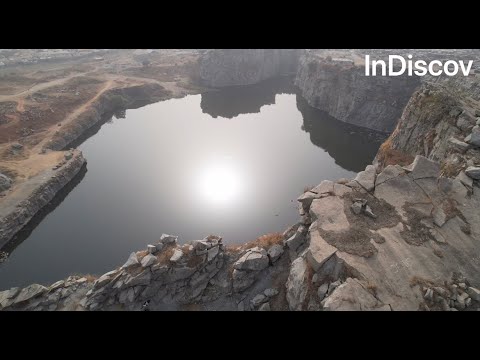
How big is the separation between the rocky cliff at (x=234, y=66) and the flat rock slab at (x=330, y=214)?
306 ft

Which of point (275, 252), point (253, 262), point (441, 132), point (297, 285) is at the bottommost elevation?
point (253, 262)

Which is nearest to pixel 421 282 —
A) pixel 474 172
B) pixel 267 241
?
pixel 474 172

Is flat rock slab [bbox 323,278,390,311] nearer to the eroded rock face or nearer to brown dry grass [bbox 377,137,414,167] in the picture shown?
the eroded rock face

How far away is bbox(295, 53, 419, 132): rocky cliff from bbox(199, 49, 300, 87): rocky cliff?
28.7 m

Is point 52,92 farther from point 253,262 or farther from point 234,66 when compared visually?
point 253,262

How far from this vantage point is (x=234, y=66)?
110 metres

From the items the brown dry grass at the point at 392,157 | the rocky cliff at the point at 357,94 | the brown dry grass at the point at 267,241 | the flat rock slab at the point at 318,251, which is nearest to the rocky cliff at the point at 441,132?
the brown dry grass at the point at 392,157

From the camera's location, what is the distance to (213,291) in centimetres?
2448

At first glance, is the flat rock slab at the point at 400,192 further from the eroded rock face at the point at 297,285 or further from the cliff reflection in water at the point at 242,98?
the cliff reflection in water at the point at 242,98

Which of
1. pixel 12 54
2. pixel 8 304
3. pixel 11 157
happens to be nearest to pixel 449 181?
pixel 8 304

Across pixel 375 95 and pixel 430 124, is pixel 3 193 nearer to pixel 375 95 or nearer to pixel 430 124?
pixel 430 124

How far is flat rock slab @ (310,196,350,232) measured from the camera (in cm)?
2275

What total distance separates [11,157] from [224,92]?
66.7 metres

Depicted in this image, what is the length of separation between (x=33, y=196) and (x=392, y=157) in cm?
4772
